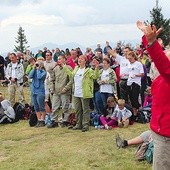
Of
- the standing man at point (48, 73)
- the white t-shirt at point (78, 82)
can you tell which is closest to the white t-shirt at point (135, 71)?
the white t-shirt at point (78, 82)

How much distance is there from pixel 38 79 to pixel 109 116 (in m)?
2.22

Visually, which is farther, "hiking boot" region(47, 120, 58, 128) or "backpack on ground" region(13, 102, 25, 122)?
"backpack on ground" region(13, 102, 25, 122)

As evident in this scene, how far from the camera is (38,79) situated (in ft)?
34.6

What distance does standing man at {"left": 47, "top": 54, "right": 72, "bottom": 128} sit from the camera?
10234 mm

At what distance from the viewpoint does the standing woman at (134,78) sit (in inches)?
397

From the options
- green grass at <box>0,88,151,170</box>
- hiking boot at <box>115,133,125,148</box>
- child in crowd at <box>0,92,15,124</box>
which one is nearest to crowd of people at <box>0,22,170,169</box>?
green grass at <box>0,88,151,170</box>

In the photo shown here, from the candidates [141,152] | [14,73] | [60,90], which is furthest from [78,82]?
[14,73]

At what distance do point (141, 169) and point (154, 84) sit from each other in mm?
3341

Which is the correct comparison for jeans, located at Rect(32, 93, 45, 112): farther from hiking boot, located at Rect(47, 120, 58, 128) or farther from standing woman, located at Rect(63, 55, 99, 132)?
standing woman, located at Rect(63, 55, 99, 132)

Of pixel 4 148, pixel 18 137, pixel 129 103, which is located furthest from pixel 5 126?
pixel 129 103

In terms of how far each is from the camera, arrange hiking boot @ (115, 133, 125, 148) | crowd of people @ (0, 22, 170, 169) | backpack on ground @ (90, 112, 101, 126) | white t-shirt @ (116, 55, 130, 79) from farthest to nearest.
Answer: white t-shirt @ (116, 55, 130, 79) < backpack on ground @ (90, 112, 101, 126) < crowd of people @ (0, 22, 170, 169) < hiking boot @ (115, 133, 125, 148)

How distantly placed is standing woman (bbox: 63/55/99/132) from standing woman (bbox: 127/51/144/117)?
39.0 inches

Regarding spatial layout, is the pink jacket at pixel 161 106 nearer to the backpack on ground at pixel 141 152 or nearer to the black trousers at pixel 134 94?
the backpack on ground at pixel 141 152

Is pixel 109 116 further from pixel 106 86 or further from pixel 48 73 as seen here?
pixel 48 73
